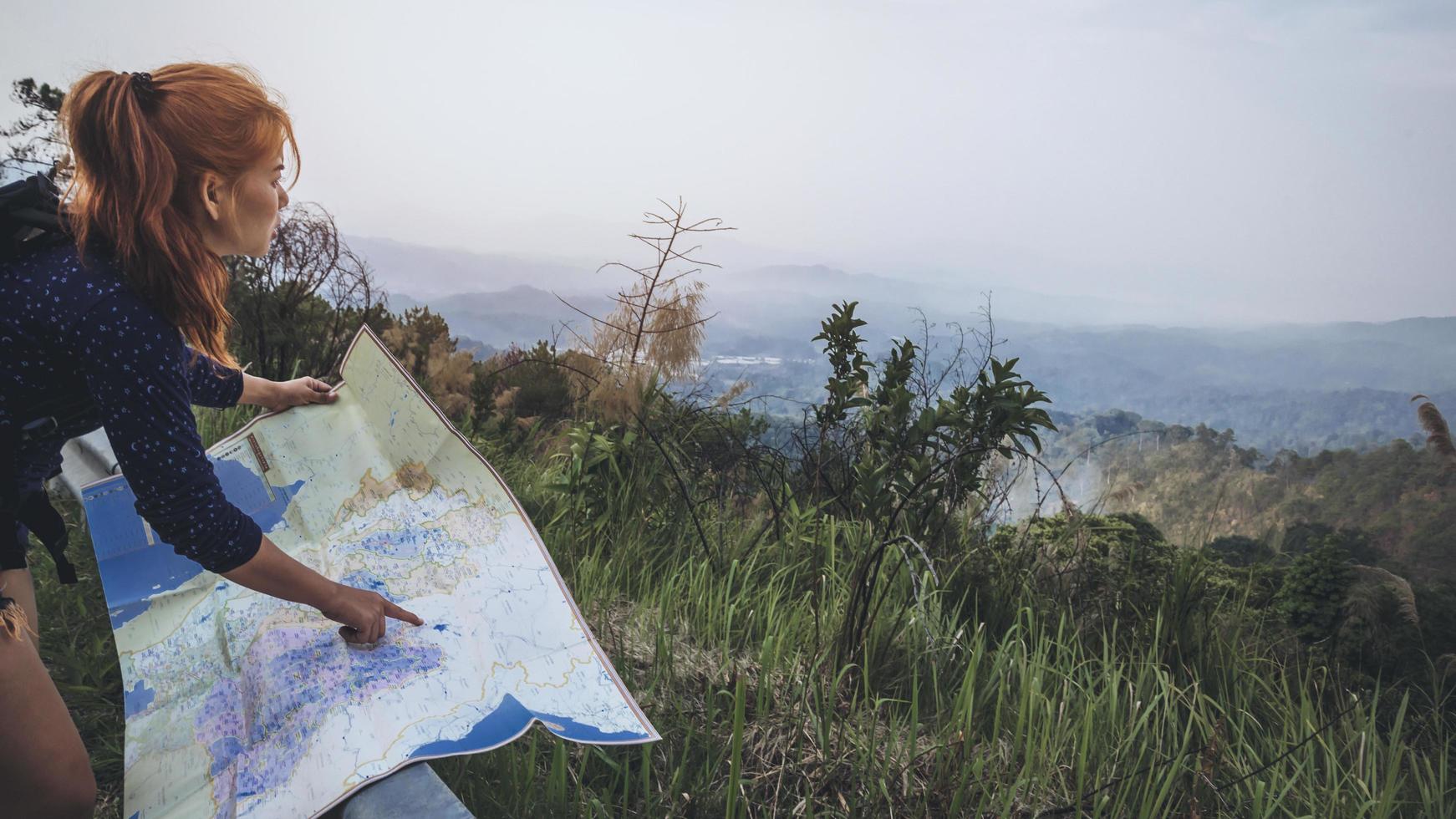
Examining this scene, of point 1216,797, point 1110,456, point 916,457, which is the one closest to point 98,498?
point 916,457

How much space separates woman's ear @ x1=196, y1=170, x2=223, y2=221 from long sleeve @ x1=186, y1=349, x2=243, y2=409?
1.70 ft

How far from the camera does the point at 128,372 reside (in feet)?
3.97

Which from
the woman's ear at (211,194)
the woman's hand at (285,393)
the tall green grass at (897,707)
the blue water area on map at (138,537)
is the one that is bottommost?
the tall green grass at (897,707)

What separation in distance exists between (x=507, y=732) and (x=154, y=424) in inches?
27.2

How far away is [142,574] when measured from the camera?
172 centimetres

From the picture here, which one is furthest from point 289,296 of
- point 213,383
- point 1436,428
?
point 1436,428

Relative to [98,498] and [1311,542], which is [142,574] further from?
[1311,542]

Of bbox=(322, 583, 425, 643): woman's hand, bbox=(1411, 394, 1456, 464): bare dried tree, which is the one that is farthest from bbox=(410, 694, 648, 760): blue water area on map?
bbox=(1411, 394, 1456, 464): bare dried tree

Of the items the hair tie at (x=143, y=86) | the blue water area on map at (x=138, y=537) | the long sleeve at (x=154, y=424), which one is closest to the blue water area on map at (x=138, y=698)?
the blue water area on map at (x=138, y=537)

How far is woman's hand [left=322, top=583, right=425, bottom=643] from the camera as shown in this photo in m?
1.39

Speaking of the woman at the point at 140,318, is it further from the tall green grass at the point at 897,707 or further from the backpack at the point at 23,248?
the tall green grass at the point at 897,707

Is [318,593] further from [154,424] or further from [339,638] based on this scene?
[154,424]

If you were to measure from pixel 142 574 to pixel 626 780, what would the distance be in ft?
3.52

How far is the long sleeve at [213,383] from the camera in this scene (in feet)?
5.78
